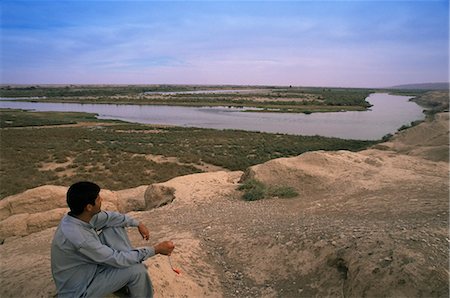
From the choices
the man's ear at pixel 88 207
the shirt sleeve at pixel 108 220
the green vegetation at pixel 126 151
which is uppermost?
the man's ear at pixel 88 207

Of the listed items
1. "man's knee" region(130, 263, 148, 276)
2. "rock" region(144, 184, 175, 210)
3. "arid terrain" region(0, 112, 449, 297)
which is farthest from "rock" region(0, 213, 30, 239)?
"man's knee" region(130, 263, 148, 276)

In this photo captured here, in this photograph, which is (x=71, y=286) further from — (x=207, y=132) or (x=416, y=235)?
(x=207, y=132)

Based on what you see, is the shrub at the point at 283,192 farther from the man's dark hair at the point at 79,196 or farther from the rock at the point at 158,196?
the man's dark hair at the point at 79,196

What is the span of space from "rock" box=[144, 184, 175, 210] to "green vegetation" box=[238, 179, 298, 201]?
2418 mm

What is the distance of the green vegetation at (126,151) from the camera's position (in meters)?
19.2

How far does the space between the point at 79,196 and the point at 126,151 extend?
2382cm

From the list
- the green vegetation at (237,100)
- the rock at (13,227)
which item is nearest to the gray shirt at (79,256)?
the rock at (13,227)

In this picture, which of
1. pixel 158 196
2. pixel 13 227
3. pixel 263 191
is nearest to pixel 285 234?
pixel 263 191

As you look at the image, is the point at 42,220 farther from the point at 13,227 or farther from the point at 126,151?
the point at 126,151

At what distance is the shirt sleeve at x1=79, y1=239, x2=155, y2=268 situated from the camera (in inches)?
137

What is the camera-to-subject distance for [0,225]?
31.9ft

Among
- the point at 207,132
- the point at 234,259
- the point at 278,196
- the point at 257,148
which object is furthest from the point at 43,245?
the point at 207,132

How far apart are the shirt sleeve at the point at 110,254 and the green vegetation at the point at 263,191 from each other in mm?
7033

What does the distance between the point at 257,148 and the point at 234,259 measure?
22.6m
